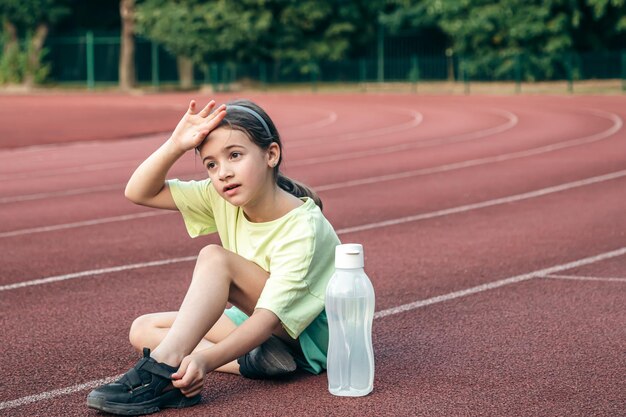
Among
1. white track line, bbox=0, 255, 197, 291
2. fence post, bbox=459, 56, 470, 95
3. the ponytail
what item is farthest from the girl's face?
fence post, bbox=459, 56, 470, 95

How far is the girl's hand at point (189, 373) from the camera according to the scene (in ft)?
14.6

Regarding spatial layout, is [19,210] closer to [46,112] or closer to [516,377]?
[516,377]

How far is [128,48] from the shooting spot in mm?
44875

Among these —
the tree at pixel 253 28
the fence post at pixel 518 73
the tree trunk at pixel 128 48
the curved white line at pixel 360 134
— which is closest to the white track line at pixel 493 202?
the curved white line at pixel 360 134

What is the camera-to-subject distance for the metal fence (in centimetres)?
3735

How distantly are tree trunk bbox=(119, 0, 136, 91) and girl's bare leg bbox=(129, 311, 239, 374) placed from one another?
133ft

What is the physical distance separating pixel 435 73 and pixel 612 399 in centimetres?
3872

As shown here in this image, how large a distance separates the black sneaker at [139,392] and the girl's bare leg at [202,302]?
6cm

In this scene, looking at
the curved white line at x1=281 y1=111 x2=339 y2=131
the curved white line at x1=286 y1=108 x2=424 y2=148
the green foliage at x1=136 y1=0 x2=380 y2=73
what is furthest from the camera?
the green foliage at x1=136 y1=0 x2=380 y2=73

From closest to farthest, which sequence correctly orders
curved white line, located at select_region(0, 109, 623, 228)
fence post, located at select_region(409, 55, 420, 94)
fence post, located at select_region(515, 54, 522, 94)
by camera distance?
curved white line, located at select_region(0, 109, 623, 228), fence post, located at select_region(515, 54, 522, 94), fence post, located at select_region(409, 55, 420, 94)

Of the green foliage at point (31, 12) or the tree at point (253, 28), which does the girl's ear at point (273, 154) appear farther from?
the green foliage at point (31, 12)

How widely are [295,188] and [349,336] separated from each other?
70cm

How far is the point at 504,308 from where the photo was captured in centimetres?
656

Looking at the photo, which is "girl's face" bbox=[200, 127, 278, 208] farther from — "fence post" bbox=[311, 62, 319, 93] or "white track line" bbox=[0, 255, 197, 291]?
"fence post" bbox=[311, 62, 319, 93]
